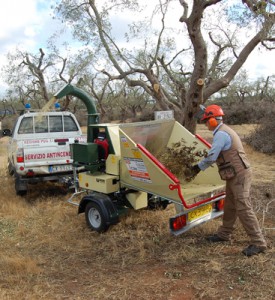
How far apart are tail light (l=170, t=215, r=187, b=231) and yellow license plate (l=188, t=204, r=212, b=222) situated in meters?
0.15

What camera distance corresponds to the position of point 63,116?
8172mm

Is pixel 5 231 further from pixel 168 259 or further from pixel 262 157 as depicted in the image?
pixel 262 157

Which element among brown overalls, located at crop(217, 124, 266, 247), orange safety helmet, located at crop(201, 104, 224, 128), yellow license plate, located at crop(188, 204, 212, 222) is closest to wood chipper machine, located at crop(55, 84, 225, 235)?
yellow license plate, located at crop(188, 204, 212, 222)

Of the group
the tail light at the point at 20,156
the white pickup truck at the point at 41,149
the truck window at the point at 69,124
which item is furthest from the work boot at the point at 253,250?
the truck window at the point at 69,124

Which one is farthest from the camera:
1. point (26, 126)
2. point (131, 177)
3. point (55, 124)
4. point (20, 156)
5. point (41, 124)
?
point (55, 124)

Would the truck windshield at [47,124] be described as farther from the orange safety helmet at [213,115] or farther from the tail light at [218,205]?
the orange safety helmet at [213,115]

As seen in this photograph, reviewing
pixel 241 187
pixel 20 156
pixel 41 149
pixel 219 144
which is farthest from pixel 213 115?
pixel 20 156

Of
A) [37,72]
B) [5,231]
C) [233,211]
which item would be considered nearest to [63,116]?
[5,231]

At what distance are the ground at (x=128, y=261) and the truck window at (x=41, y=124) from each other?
2.33m

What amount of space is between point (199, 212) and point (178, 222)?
0.52m

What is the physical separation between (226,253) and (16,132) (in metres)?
5.52

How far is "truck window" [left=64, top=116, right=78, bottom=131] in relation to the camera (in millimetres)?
8190

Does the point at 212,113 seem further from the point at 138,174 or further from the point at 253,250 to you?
the point at 253,250

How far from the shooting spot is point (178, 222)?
14.1 ft
